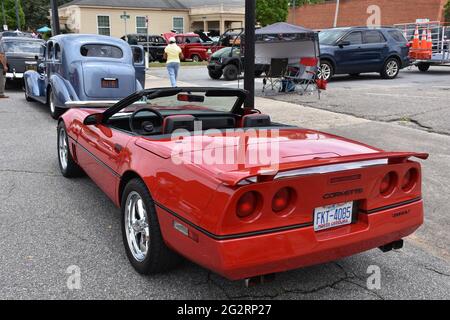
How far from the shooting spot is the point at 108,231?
4180mm

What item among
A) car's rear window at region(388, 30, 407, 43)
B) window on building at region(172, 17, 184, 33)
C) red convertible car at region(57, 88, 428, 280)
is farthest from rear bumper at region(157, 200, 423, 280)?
window on building at region(172, 17, 184, 33)

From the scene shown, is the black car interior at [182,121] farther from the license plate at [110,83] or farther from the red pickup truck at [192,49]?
the red pickup truck at [192,49]

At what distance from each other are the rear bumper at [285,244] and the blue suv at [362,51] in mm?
13636

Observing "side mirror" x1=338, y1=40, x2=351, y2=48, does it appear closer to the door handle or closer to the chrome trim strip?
the door handle

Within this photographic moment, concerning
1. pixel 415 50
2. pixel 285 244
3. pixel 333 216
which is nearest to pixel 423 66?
pixel 415 50

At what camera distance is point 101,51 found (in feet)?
34.4

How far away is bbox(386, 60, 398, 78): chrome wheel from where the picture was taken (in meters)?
17.4

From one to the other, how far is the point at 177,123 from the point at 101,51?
7.54 meters

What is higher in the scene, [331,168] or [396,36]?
[396,36]

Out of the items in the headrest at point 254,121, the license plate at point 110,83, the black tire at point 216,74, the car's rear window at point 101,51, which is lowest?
the headrest at point 254,121

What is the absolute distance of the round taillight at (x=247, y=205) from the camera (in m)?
2.59

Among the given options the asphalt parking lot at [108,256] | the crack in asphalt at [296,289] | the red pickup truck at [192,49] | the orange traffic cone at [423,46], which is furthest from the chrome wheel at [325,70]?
the red pickup truck at [192,49]

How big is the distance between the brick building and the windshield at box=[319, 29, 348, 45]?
31.0 metres

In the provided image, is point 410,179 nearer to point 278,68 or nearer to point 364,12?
point 278,68
